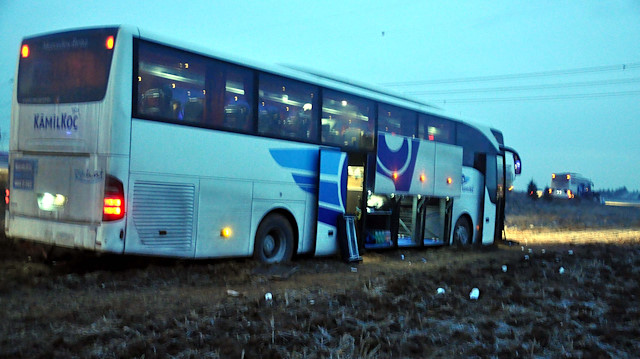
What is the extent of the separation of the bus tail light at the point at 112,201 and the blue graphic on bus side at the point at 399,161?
20.2ft

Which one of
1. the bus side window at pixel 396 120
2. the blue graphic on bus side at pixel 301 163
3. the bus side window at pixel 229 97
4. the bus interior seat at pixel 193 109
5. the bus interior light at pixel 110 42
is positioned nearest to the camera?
the bus interior light at pixel 110 42

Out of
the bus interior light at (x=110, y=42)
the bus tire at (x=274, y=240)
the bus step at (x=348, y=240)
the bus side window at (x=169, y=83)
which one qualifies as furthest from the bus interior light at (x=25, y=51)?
the bus step at (x=348, y=240)

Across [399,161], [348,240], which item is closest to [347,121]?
[399,161]

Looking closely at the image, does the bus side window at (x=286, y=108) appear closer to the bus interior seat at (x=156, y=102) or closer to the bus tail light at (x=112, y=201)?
the bus interior seat at (x=156, y=102)

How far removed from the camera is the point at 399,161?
13.1 meters

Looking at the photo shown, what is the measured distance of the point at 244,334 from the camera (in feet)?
15.8

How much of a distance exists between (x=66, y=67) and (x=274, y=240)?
448cm

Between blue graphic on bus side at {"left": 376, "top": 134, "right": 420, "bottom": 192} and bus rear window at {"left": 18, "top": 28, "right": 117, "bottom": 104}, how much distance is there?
20.7ft

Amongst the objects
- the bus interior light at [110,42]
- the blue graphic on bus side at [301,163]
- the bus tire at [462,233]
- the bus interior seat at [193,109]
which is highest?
the bus interior light at [110,42]

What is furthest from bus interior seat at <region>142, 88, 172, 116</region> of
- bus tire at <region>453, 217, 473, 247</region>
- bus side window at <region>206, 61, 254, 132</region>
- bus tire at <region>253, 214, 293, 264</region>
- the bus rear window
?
bus tire at <region>453, 217, 473, 247</region>

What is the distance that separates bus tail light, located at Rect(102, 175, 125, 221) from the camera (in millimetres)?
7758

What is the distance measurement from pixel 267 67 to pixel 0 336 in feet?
21.0

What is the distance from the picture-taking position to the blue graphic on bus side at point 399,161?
12664 mm

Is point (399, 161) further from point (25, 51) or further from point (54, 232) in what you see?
point (25, 51)
